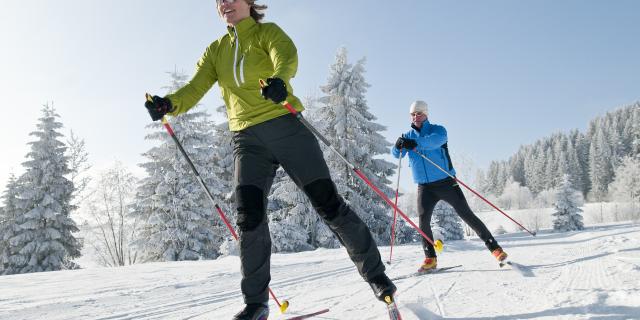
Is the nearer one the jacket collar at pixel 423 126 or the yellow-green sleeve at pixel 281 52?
the yellow-green sleeve at pixel 281 52

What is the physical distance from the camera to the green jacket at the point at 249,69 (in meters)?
2.57

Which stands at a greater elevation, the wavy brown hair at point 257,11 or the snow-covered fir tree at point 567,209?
the wavy brown hair at point 257,11

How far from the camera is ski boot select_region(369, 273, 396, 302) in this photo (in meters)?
2.36

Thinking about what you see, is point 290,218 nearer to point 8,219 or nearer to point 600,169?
point 8,219

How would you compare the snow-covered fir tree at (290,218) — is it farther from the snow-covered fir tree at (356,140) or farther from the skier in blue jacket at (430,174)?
the skier in blue jacket at (430,174)

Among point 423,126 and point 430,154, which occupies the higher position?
point 423,126

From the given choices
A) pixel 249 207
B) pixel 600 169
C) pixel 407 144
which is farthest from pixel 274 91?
pixel 600 169

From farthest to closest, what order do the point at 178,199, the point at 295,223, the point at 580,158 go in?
the point at 580,158, the point at 178,199, the point at 295,223

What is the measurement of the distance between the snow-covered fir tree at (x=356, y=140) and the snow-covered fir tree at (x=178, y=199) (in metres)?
6.60

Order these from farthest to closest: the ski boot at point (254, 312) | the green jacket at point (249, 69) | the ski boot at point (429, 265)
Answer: the ski boot at point (429, 265)
the green jacket at point (249, 69)
the ski boot at point (254, 312)

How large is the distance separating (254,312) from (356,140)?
1865cm

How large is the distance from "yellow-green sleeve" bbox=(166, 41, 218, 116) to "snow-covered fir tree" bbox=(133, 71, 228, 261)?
57.0ft

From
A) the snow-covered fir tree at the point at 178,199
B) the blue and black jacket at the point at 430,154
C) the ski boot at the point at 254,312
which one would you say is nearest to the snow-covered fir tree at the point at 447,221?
the snow-covered fir tree at the point at 178,199

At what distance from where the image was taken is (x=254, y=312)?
2.35 meters
